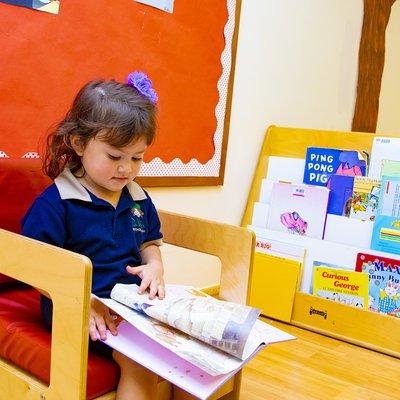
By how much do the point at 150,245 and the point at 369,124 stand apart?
6.78 ft

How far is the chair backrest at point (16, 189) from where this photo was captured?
109 centimetres

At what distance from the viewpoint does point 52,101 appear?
1.35 meters

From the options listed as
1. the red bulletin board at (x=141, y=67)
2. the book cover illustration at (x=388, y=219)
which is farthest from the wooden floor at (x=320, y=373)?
the red bulletin board at (x=141, y=67)

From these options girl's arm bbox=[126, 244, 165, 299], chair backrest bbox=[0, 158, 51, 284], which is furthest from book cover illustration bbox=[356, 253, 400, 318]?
chair backrest bbox=[0, 158, 51, 284]

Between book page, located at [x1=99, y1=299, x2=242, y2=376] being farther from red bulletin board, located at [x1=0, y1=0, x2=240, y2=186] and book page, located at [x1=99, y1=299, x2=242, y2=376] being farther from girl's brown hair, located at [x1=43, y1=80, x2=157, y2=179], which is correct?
red bulletin board, located at [x1=0, y1=0, x2=240, y2=186]

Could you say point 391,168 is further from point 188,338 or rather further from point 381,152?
point 188,338

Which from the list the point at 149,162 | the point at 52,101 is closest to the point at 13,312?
the point at 52,101

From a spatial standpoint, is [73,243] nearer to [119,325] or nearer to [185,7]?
[119,325]

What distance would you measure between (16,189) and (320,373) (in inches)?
38.4

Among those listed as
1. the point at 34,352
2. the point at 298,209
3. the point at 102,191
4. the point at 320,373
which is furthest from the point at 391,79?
the point at 34,352

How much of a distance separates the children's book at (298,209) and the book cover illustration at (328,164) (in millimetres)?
60

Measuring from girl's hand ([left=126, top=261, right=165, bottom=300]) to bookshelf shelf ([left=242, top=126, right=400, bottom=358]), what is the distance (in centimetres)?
82

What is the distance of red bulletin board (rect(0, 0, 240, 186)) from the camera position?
4.17 ft

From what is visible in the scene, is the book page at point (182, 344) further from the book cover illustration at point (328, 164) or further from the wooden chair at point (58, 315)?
the book cover illustration at point (328, 164)
